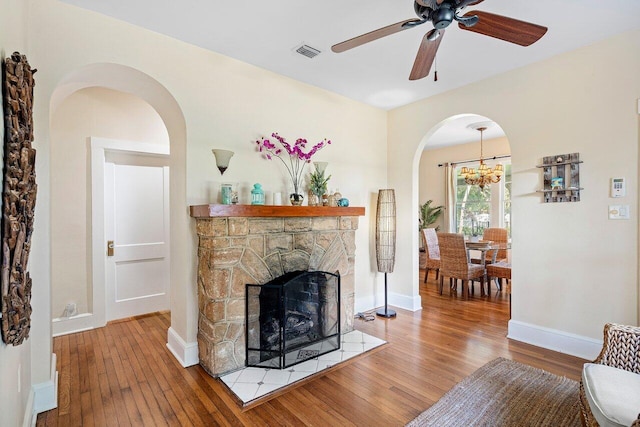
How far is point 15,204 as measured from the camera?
1296mm

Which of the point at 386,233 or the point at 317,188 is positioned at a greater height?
the point at 317,188

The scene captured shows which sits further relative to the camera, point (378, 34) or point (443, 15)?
point (378, 34)

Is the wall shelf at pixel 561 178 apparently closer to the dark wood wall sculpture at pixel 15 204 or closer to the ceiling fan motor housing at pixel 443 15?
the ceiling fan motor housing at pixel 443 15

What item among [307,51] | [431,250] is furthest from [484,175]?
[307,51]

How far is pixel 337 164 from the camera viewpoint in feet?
12.7

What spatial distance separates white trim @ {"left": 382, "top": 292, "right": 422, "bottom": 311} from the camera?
4.16 meters

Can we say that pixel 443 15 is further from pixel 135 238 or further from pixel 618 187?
pixel 135 238

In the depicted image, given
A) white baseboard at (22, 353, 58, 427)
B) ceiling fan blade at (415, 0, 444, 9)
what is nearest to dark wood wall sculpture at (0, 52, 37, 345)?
white baseboard at (22, 353, 58, 427)

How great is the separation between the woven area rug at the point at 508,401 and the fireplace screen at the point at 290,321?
115 cm

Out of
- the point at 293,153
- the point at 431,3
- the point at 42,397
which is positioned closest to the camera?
the point at 431,3

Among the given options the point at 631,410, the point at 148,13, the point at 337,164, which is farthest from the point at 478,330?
the point at 148,13

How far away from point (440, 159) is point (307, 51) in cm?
517

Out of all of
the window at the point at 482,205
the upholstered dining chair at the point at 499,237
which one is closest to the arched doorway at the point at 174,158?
the upholstered dining chair at the point at 499,237

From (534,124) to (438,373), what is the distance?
257 centimetres
